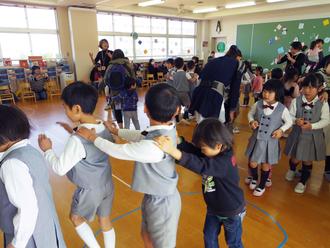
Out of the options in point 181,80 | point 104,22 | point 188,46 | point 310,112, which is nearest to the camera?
point 310,112

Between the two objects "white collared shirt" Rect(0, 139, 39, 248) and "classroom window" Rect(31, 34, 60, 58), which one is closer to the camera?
"white collared shirt" Rect(0, 139, 39, 248)

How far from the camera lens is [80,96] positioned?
1.27 m

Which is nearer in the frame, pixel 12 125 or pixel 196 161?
pixel 12 125

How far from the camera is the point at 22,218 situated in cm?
97

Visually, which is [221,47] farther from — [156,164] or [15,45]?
[156,164]

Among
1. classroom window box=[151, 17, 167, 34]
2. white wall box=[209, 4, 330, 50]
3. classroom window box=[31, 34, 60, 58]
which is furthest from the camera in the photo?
classroom window box=[151, 17, 167, 34]

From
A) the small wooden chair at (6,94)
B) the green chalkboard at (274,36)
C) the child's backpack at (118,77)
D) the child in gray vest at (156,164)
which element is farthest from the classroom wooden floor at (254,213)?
the green chalkboard at (274,36)

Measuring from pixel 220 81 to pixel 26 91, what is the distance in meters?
6.73

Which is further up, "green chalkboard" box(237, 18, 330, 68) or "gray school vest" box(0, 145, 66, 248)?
"green chalkboard" box(237, 18, 330, 68)

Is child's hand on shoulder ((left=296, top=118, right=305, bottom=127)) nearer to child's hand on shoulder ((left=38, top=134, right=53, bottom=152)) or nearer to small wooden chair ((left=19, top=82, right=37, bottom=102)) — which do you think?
child's hand on shoulder ((left=38, top=134, right=53, bottom=152))

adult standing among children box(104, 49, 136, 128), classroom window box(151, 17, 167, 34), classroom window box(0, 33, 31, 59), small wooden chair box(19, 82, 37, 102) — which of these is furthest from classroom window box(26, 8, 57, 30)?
adult standing among children box(104, 49, 136, 128)

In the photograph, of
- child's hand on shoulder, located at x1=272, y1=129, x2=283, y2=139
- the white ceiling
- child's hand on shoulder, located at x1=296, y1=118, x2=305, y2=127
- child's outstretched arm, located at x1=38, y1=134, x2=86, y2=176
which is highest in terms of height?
the white ceiling

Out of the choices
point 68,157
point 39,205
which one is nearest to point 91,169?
point 68,157

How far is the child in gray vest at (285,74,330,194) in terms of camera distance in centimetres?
227
